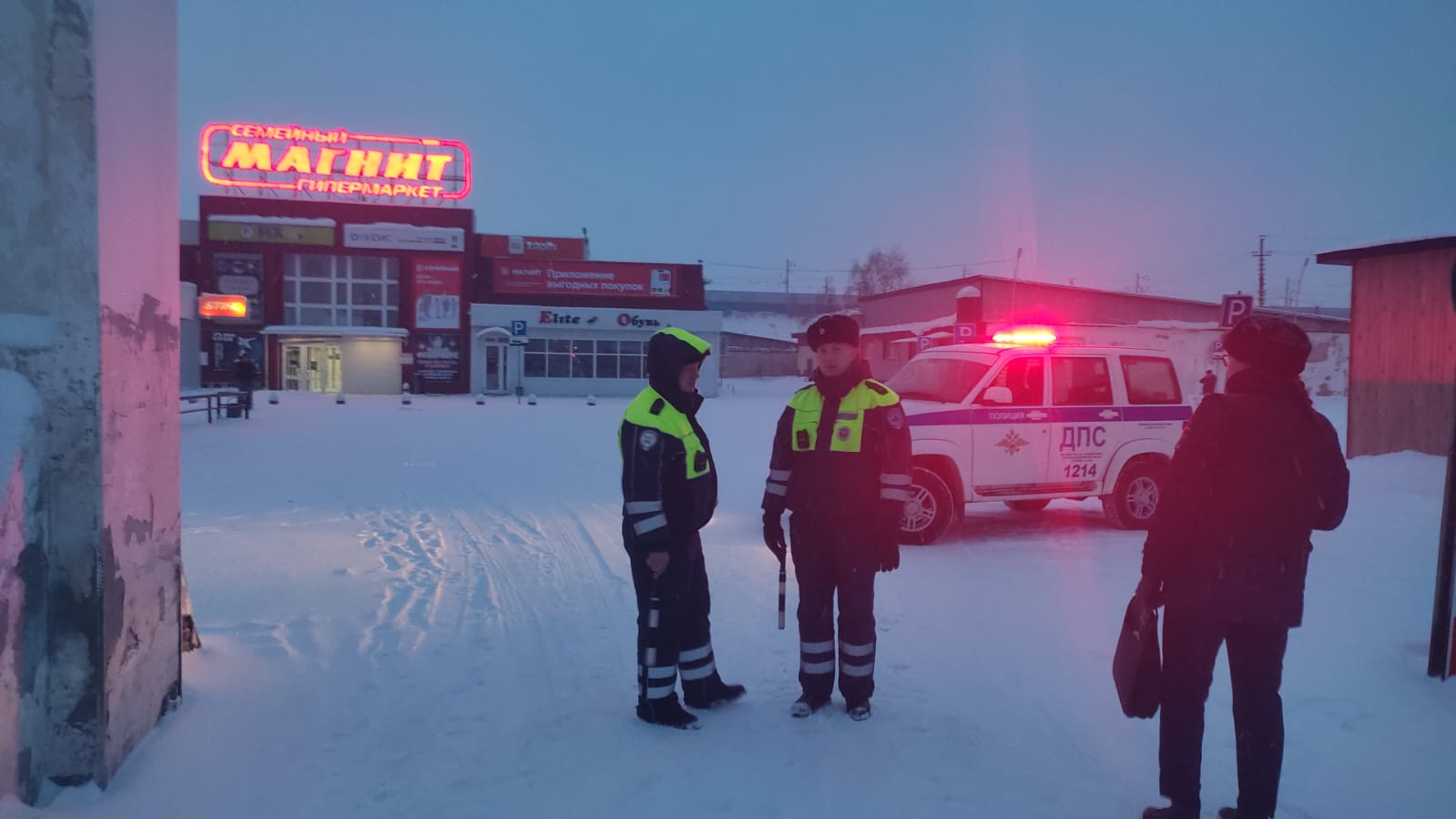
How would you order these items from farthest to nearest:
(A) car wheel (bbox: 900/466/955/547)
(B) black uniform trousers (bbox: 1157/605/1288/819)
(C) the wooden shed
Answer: (C) the wooden shed → (A) car wheel (bbox: 900/466/955/547) → (B) black uniform trousers (bbox: 1157/605/1288/819)

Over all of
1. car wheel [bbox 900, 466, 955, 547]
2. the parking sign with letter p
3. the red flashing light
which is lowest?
car wheel [bbox 900, 466, 955, 547]

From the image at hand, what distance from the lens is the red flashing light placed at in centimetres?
977

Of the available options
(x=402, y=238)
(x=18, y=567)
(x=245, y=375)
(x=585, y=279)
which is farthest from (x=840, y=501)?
(x=402, y=238)

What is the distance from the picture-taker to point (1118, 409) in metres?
9.68

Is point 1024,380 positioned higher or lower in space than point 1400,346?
lower

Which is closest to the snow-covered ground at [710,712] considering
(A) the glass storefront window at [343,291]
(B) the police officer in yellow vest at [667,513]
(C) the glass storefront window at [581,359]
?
(B) the police officer in yellow vest at [667,513]

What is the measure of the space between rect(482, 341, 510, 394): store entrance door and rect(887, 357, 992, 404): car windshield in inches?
1328

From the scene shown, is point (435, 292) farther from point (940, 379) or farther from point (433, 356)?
point (940, 379)

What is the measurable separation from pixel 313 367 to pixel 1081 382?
4062 cm

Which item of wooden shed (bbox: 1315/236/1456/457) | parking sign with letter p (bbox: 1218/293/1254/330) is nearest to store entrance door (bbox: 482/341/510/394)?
Answer: parking sign with letter p (bbox: 1218/293/1254/330)

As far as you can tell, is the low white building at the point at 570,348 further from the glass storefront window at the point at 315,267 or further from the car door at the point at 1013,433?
the car door at the point at 1013,433

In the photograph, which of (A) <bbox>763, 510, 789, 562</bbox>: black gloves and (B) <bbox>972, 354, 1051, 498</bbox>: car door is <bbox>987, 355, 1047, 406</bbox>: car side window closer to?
(B) <bbox>972, 354, 1051, 498</bbox>: car door

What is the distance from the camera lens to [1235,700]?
3.41 metres

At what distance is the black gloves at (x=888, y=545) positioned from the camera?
176 inches
